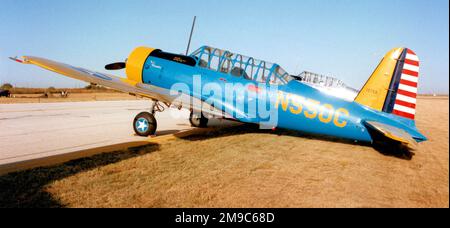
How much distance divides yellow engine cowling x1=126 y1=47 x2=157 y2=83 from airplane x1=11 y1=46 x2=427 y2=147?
1.06 m

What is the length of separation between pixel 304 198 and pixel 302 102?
381 cm

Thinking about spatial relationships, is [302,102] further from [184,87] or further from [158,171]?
[158,171]

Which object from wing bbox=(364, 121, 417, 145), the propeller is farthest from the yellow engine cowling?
wing bbox=(364, 121, 417, 145)

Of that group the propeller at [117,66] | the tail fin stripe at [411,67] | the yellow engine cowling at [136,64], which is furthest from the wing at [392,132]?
the propeller at [117,66]

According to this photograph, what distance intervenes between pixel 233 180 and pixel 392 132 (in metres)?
3.72

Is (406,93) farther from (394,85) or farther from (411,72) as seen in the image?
(411,72)

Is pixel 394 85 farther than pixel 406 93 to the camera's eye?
Yes

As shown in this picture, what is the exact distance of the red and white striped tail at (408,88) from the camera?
6555 mm

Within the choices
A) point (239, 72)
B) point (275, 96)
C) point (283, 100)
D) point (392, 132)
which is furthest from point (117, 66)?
point (392, 132)

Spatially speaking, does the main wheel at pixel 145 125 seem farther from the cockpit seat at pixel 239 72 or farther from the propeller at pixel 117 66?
the propeller at pixel 117 66

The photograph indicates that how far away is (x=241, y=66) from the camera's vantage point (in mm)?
7746

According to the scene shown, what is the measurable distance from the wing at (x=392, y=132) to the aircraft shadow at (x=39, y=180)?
5.20 meters

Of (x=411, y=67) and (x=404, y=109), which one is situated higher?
(x=411, y=67)
